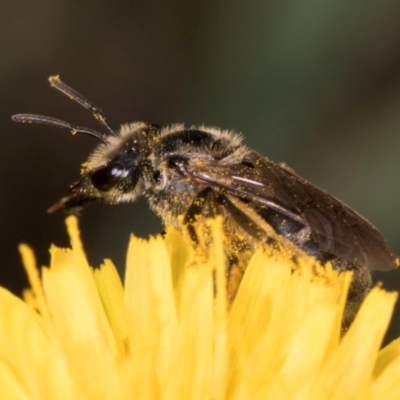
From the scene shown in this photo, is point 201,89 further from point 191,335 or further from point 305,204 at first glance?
point 191,335

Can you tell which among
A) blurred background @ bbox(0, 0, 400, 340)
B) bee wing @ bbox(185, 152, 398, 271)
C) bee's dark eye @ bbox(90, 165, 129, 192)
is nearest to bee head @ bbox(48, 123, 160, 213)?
bee's dark eye @ bbox(90, 165, 129, 192)

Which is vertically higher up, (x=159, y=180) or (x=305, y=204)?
(x=159, y=180)

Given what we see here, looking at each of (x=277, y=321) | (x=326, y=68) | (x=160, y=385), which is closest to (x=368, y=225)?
(x=277, y=321)

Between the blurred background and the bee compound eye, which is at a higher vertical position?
the blurred background

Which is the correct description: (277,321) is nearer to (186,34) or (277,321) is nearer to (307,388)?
(307,388)

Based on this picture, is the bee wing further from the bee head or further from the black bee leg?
the bee head

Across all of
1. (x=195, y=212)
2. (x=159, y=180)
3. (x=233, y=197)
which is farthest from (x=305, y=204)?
(x=159, y=180)

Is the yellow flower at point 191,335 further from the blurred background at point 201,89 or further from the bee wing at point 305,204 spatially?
the blurred background at point 201,89
